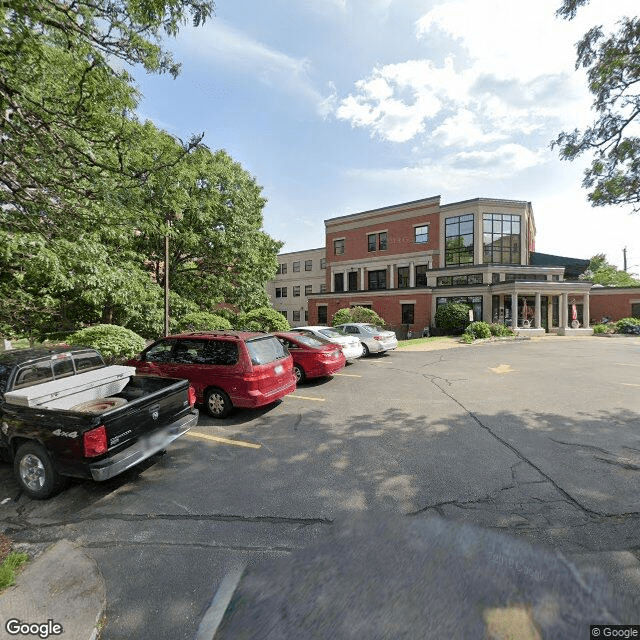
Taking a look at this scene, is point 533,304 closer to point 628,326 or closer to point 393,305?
point 628,326

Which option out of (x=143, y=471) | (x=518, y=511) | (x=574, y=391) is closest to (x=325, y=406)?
(x=143, y=471)

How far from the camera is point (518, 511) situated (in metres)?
3.72

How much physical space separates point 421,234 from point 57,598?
3531 cm

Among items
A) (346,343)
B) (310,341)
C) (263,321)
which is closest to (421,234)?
(263,321)

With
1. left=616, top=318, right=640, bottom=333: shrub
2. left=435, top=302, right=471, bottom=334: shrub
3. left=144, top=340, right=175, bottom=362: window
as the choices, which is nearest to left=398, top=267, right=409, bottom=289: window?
left=435, top=302, right=471, bottom=334: shrub

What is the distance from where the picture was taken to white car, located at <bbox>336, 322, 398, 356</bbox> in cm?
1564

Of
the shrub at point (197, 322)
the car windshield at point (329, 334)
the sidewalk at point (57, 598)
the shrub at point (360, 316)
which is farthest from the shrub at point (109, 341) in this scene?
the shrub at point (360, 316)

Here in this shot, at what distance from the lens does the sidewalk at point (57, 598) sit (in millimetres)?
2354

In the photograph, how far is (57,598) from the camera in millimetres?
2613

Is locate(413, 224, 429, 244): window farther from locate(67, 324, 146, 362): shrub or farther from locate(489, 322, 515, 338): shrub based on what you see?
locate(67, 324, 146, 362): shrub

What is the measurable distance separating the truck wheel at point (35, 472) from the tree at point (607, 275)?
6180 cm

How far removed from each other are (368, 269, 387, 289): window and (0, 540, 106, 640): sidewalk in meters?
34.9

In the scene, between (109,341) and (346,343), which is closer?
(109,341)

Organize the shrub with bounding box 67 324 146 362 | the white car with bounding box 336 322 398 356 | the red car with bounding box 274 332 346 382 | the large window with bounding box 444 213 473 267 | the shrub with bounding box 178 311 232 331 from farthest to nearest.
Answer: the large window with bounding box 444 213 473 267, the shrub with bounding box 178 311 232 331, the white car with bounding box 336 322 398 356, the red car with bounding box 274 332 346 382, the shrub with bounding box 67 324 146 362
